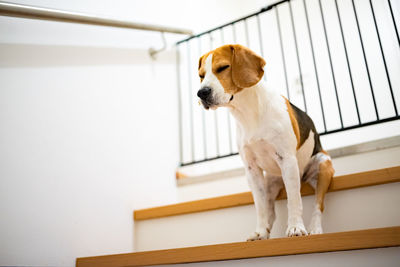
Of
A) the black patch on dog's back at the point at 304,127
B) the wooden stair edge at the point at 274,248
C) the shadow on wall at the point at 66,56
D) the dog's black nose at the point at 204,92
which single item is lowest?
the wooden stair edge at the point at 274,248

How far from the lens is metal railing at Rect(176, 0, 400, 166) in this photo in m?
2.54

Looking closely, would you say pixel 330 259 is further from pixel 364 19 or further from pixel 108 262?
pixel 364 19

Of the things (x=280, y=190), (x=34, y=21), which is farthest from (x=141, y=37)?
(x=280, y=190)

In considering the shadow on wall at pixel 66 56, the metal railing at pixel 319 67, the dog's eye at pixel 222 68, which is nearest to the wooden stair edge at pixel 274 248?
the dog's eye at pixel 222 68

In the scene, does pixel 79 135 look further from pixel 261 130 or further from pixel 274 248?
pixel 274 248

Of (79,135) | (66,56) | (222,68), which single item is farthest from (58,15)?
(222,68)

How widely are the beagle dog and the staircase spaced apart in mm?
108

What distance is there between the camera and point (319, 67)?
346cm

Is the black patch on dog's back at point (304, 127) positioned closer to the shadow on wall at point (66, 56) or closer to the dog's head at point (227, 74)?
the dog's head at point (227, 74)

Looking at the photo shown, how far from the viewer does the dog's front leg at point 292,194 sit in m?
1.20

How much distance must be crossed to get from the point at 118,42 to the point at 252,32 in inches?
83.8

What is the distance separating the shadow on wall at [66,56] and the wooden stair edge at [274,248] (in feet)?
3.12

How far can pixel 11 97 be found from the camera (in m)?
1.44

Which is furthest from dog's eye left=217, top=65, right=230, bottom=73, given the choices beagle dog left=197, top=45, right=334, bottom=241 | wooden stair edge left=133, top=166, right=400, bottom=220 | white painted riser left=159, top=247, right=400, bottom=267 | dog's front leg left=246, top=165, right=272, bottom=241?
white painted riser left=159, top=247, right=400, bottom=267
